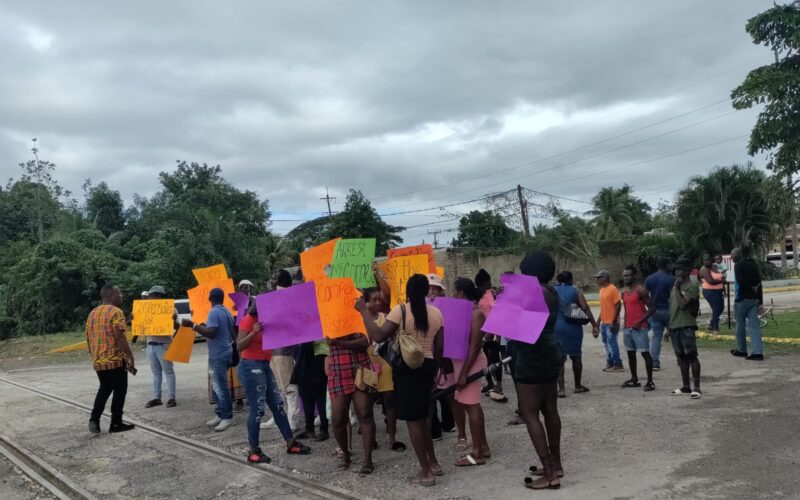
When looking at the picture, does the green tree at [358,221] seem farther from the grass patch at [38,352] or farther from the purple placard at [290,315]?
the purple placard at [290,315]

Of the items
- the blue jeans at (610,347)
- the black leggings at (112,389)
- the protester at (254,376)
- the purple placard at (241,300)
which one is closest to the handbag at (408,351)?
the protester at (254,376)

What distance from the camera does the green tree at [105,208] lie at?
135ft

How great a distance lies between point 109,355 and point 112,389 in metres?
0.47

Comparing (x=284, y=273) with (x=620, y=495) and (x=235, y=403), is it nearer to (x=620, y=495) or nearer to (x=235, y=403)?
(x=235, y=403)

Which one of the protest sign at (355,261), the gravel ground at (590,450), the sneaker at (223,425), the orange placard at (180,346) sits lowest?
the gravel ground at (590,450)

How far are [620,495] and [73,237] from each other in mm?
33140

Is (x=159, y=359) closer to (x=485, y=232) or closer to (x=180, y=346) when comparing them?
(x=180, y=346)

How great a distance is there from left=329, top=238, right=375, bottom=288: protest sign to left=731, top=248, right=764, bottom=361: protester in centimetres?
645

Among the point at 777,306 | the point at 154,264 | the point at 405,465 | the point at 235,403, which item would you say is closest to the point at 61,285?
the point at 154,264

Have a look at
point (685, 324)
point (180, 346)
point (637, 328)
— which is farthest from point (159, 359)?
point (685, 324)

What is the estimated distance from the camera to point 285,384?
713cm

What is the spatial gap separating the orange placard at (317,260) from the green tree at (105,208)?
39336 millimetres

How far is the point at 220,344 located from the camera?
7.22 meters

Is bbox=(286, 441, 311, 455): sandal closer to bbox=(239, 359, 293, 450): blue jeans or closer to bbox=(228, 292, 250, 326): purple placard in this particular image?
bbox=(239, 359, 293, 450): blue jeans
